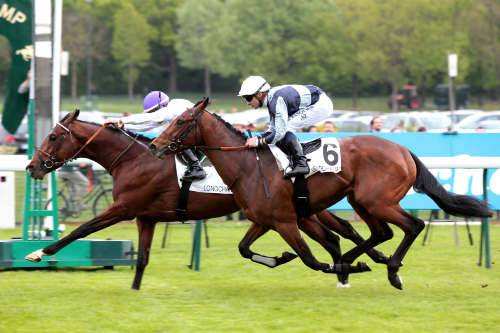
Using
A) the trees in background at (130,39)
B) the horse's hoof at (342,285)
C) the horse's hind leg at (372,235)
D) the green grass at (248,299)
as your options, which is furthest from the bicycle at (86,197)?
the trees in background at (130,39)

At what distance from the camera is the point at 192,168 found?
10078 mm

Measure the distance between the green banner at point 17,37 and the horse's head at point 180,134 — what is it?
5.54 m

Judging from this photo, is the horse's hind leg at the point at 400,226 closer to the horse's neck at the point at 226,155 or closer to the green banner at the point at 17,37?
the horse's neck at the point at 226,155

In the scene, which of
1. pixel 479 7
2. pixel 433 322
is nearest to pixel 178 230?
pixel 433 322

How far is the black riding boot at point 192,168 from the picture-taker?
1003 centimetres

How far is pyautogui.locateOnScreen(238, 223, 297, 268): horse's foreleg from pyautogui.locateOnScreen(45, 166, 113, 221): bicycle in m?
6.02

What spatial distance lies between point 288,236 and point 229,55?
A: 4777 centimetres

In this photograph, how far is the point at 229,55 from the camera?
56438 millimetres

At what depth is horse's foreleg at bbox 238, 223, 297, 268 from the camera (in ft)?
31.2

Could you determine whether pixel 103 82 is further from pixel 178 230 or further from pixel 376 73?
pixel 178 230

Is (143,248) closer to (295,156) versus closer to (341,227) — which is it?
(295,156)

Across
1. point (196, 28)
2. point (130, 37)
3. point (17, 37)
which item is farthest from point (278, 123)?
point (196, 28)

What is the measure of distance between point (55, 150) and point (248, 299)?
2351 mm

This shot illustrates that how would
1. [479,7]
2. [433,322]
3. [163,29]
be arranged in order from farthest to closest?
[163,29]
[479,7]
[433,322]
